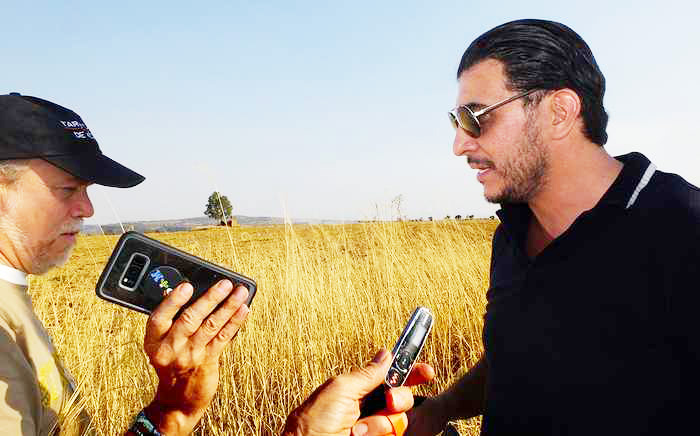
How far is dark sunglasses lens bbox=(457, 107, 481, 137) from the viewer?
1.96m

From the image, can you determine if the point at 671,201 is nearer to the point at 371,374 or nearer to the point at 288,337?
the point at 371,374

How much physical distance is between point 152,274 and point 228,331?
0.28 meters

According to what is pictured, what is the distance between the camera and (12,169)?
1572 millimetres

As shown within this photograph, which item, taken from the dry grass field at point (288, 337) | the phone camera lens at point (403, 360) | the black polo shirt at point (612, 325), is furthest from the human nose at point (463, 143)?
the dry grass field at point (288, 337)

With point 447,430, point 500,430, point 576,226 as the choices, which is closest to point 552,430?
point 500,430

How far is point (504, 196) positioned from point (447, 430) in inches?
33.8

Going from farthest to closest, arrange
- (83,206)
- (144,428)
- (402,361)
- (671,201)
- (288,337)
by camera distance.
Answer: (288,337)
(83,206)
(144,428)
(671,201)
(402,361)

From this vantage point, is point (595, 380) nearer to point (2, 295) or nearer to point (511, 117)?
point (511, 117)

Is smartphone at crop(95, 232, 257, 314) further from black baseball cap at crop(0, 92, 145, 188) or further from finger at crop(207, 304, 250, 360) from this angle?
black baseball cap at crop(0, 92, 145, 188)

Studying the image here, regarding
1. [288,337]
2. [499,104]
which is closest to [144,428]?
[499,104]

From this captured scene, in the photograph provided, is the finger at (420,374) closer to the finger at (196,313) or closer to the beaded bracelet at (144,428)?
the finger at (196,313)

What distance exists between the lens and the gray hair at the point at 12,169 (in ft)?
5.11

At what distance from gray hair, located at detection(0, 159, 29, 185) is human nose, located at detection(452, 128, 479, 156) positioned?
4.96 feet

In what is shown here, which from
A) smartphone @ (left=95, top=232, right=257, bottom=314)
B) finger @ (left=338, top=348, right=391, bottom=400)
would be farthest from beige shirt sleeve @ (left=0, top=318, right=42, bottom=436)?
finger @ (left=338, top=348, right=391, bottom=400)
